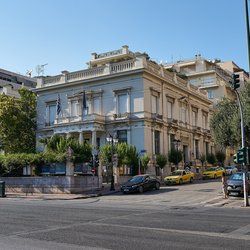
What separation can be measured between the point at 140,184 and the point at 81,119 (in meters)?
19.4

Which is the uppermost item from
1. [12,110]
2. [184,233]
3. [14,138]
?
[12,110]

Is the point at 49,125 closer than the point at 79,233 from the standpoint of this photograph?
No

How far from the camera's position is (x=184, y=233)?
11812mm

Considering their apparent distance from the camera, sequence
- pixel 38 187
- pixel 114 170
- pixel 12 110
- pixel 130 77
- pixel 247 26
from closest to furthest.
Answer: pixel 247 26
pixel 38 187
pixel 114 170
pixel 130 77
pixel 12 110

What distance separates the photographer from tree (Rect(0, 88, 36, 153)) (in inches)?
2122

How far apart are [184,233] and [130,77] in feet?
129

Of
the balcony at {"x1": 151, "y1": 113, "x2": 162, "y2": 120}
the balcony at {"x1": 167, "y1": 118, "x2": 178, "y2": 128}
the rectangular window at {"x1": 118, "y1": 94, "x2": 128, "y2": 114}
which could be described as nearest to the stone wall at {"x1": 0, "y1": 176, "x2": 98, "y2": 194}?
the rectangular window at {"x1": 118, "y1": 94, "x2": 128, "y2": 114}

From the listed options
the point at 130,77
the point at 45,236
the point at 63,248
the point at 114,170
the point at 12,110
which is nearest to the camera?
the point at 63,248

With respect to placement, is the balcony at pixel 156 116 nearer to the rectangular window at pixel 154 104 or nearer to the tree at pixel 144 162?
the rectangular window at pixel 154 104

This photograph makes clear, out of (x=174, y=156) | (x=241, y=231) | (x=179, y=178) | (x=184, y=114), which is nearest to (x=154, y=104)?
(x=174, y=156)

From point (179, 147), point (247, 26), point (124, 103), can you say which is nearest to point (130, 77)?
point (124, 103)

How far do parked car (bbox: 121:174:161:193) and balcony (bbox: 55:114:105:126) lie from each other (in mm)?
16246

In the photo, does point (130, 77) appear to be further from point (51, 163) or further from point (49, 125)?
point (51, 163)

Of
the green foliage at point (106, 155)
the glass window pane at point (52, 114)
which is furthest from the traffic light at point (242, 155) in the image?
the glass window pane at point (52, 114)
